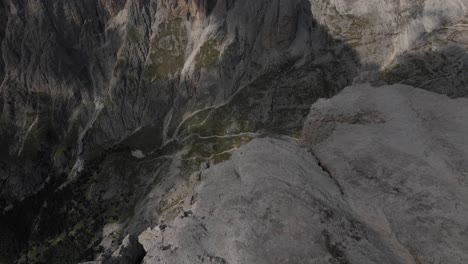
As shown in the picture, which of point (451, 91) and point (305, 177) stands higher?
point (305, 177)

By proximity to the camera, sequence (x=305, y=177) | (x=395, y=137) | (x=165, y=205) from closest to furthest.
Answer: (x=305, y=177), (x=395, y=137), (x=165, y=205)

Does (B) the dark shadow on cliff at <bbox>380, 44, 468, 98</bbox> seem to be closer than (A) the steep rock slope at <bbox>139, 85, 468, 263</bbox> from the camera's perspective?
No

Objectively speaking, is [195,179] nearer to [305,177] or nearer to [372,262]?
[305,177]

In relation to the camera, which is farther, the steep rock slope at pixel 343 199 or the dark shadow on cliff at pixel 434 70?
the dark shadow on cliff at pixel 434 70

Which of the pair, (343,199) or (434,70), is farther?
(434,70)

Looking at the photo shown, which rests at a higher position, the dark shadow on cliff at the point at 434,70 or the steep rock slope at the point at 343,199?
the steep rock slope at the point at 343,199

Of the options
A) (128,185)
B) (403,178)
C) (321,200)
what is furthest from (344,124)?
(128,185)

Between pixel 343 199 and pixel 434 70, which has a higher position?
pixel 343 199

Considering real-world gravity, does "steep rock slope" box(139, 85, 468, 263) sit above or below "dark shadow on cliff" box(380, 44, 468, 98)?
above

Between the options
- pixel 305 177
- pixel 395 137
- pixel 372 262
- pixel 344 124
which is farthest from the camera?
pixel 344 124

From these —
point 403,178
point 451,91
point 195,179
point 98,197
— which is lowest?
point 98,197

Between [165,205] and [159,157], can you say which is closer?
[165,205]
